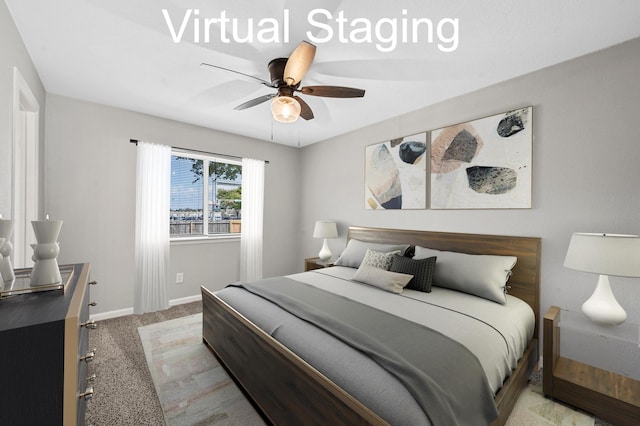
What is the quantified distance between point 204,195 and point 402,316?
3.37 metres

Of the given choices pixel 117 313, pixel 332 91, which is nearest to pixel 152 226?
pixel 117 313

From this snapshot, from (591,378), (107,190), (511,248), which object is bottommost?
(591,378)

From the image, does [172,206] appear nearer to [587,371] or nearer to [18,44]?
[18,44]

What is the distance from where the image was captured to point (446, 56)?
7.10ft

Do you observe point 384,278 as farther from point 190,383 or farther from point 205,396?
point 190,383

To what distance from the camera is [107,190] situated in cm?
323

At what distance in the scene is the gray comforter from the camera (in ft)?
3.84

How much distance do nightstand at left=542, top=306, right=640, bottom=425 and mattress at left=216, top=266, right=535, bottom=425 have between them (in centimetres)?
18

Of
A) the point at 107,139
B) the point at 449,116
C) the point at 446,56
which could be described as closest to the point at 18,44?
the point at 107,139

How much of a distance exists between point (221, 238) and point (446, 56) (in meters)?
3.56

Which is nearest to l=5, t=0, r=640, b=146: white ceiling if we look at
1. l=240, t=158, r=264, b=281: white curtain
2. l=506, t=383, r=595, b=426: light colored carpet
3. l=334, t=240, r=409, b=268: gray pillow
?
l=240, t=158, r=264, b=281: white curtain

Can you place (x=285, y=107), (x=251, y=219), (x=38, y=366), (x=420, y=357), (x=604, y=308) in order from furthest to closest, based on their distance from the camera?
(x=251, y=219), (x=285, y=107), (x=604, y=308), (x=420, y=357), (x=38, y=366)

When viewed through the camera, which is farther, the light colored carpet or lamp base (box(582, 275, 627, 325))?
lamp base (box(582, 275, 627, 325))

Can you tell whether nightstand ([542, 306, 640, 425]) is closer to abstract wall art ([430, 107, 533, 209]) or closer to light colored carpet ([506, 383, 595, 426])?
light colored carpet ([506, 383, 595, 426])
